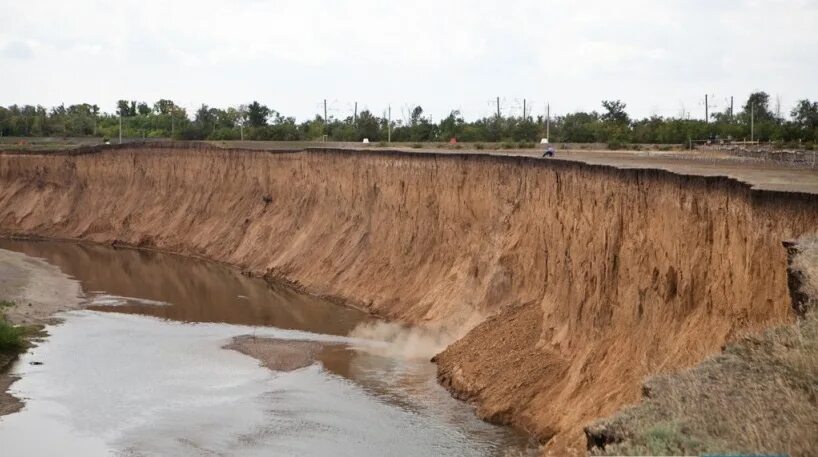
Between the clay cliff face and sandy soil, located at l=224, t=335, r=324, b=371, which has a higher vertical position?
the clay cliff face

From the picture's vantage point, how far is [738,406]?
12.7 meters

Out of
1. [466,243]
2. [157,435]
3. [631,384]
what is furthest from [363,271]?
[631,384]

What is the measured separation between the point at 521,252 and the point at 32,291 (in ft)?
73.2

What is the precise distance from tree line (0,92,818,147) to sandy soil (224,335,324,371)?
1229 inches

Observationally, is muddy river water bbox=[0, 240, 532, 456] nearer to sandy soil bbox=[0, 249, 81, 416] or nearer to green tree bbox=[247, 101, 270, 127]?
sandy soil bbox=[0, 249, 81, 416]

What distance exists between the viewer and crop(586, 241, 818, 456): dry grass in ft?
37.9

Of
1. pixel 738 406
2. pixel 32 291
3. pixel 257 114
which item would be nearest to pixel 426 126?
pixel 257 114

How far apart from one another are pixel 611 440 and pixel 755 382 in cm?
192

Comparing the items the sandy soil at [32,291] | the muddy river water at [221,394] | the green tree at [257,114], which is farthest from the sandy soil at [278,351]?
the green tree at [257,114]

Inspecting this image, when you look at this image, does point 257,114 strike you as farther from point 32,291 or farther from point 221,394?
point 221,394

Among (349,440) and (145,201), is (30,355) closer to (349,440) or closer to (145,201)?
(349,440)

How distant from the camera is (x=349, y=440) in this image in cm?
2422

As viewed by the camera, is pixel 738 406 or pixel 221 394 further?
pixel 221 394

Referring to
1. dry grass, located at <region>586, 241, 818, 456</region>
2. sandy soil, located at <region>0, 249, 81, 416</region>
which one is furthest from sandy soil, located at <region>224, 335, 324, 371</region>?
dry grass, located at <region>586, 241, 818, 456</region>
